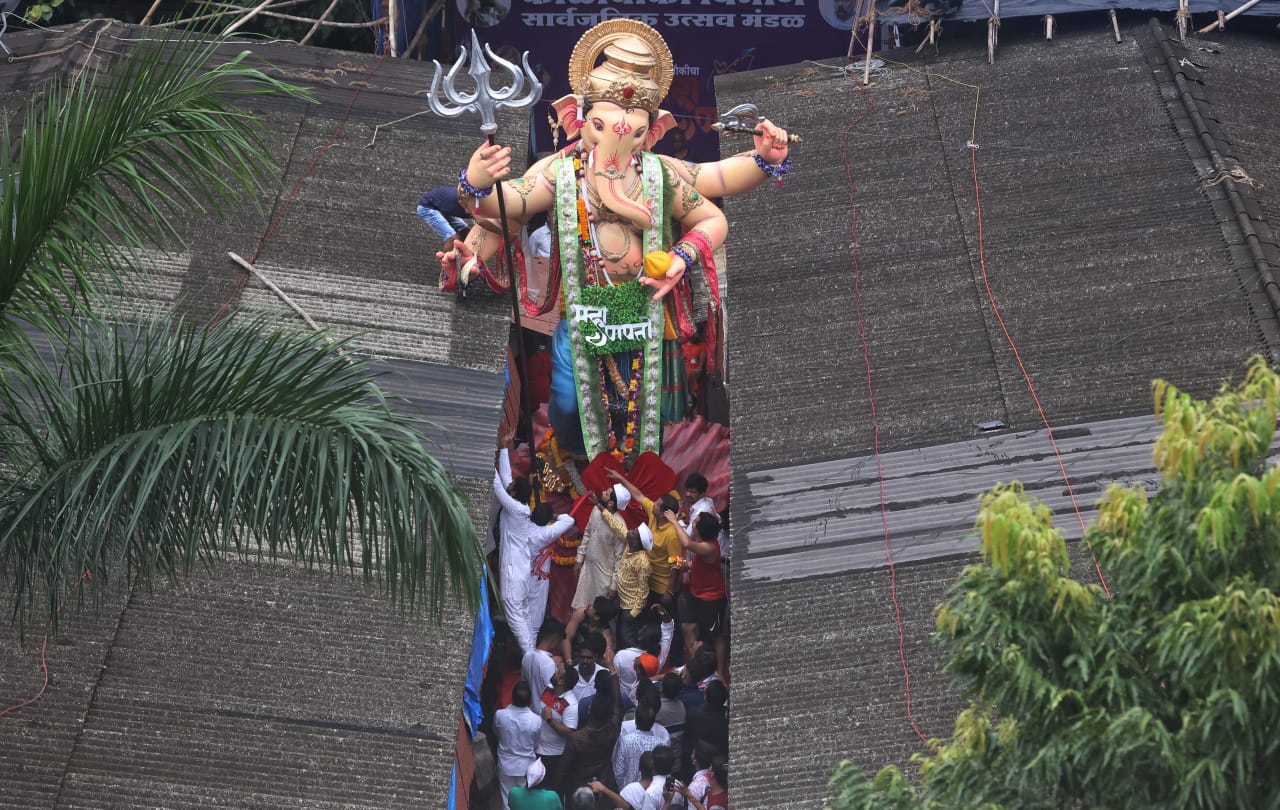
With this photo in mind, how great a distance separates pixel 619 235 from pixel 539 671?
2693 millimetres

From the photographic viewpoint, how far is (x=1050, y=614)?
22.0 ft

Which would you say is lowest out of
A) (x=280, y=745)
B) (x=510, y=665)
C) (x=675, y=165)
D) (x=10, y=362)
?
(x=510, y=665)

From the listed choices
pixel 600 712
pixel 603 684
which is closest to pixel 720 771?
pixel 600 712

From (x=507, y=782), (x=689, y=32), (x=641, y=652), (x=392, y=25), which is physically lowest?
(x=507, y=782)

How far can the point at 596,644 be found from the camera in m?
12.0

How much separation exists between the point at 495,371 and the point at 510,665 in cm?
174

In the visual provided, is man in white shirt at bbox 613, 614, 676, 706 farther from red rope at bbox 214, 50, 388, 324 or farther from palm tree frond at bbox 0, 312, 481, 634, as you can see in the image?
palm tree frond at bbox 0, 312, 481, 634

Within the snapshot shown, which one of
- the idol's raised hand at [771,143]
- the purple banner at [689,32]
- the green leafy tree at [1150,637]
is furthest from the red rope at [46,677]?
the purple banner at [689,32]

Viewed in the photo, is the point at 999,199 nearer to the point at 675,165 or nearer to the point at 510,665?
the point at 675,165

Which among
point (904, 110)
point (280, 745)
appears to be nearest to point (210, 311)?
point (280, 745)

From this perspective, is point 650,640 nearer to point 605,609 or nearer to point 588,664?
point 605,609

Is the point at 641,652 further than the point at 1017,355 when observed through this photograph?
Yes

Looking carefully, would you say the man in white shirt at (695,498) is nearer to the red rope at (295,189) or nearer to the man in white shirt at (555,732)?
the man in white shirt at (555,732)

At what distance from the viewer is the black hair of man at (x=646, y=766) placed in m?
11.0
